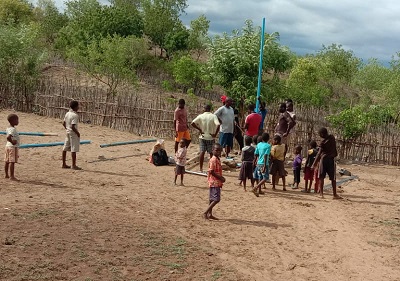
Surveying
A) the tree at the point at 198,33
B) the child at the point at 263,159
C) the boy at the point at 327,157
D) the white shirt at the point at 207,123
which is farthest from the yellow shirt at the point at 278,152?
the tree at the point at 198,33

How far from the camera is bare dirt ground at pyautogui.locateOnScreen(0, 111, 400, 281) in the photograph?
17.6 feet

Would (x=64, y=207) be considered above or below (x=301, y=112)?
below

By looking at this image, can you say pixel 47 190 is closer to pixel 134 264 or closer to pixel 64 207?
pixel 64 207

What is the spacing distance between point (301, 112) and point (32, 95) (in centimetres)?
995

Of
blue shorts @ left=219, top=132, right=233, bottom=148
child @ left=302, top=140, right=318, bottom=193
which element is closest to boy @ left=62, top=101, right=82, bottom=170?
blue shorts @ left=219, top=132, right=233, bottom=148

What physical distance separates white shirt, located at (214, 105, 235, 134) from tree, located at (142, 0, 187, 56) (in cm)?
3214

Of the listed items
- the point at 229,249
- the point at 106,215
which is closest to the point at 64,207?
the point at 106,215

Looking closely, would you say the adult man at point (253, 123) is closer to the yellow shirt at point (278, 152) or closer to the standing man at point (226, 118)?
the standing man at point (226, 118)

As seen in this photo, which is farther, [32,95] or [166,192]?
[32,95]

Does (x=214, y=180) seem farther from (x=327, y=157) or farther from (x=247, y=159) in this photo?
(x=327, y=157)

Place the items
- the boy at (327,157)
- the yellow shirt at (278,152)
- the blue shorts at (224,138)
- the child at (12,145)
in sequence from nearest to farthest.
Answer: the child at (12,145)
the boy at (327,157)
the yellow shirt at (278,152)
the blue shorts at (224,138)

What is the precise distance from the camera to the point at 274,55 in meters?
15.0

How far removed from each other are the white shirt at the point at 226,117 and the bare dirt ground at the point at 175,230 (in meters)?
1.26

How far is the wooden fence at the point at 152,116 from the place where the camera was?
15.6 m
